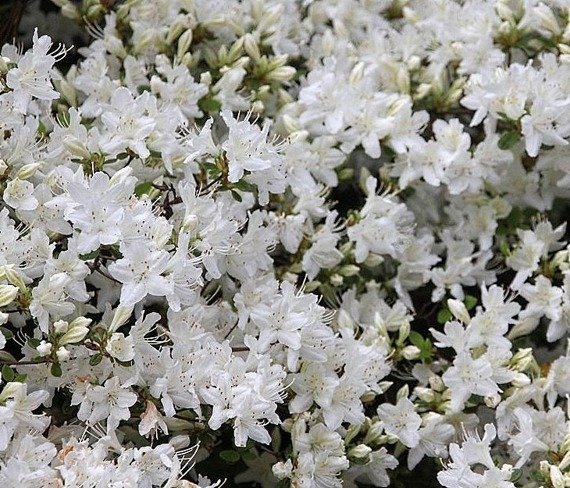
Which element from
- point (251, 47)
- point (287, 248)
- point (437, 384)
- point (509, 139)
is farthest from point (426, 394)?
point (251, 47)

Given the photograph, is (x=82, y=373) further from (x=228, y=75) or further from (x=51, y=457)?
(x=228, y=75)

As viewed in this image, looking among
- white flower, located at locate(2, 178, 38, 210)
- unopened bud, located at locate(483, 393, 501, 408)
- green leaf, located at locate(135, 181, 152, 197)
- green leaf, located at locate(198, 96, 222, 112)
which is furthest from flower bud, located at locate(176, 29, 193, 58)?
unopened bud, located at locate(483, 393, 501, 408)

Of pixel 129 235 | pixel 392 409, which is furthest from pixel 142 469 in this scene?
pixel 392 409

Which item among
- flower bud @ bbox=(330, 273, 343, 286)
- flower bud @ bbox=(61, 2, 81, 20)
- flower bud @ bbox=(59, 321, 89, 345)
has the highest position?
flower bud @ bbox=(61, 2, 81, 20)

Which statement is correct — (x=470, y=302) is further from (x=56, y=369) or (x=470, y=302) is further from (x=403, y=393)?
(x=56, y=369)

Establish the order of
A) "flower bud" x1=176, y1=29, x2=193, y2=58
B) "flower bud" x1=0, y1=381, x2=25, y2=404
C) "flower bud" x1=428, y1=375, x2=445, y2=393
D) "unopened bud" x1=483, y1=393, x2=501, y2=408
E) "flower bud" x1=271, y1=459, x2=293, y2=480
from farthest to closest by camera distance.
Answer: "flower bud" x1=176, y1=29, x2=193, y2=58
"flower bud" x1=428, y1=375, x2=445, y2=393
"unopened bud" x1=483, y1=393, x2=501, y2=408
"flower bud" x1=271, y1=459, x2=293, y2=480
"flower bud" x1=0, y1=381, x2=25, y2=404

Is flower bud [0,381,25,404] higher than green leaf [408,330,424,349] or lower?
higher

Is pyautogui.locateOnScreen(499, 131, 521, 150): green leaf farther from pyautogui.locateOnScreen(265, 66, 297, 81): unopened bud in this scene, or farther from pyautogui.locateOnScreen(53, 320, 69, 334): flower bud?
pyautogui.locateOnScreen(53, 320, 69, 334): flower bud

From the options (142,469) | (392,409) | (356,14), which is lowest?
(392,409)
